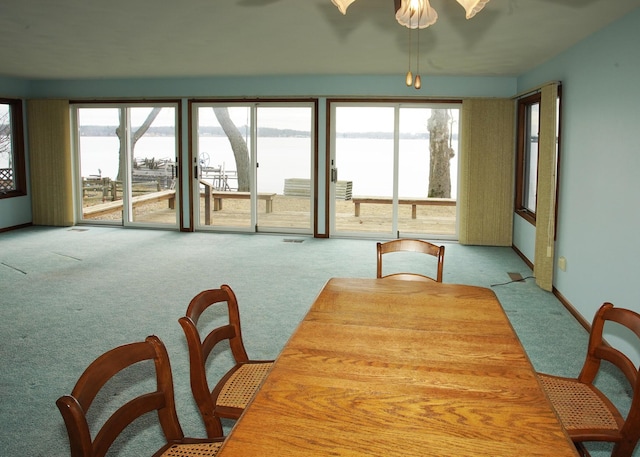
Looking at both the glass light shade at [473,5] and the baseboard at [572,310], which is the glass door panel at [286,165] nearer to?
the baseboard at [572,310]

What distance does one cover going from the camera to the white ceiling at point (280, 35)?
3.94 meters

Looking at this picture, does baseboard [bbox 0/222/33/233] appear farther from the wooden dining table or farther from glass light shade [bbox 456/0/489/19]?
glass light shade [bbox 456/0/489/19]

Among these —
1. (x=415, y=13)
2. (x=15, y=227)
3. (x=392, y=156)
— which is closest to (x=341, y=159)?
(x=392, y=156)

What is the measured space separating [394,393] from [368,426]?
194mm

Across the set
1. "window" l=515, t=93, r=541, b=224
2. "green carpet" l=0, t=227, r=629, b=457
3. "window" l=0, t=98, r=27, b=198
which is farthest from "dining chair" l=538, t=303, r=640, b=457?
"window" l=0, t=98, r=27, b=198

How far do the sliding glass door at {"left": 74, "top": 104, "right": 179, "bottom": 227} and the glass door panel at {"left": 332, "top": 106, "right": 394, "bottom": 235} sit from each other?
247 centimetres

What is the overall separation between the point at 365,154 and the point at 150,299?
4.21 meters

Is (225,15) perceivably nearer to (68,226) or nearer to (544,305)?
(544,305)

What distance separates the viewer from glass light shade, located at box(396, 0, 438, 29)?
7.14 feet

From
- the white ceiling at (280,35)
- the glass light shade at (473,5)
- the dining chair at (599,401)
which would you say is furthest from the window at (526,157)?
the glass light shade at (473,5)

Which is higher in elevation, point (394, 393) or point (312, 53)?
point (312, 53)

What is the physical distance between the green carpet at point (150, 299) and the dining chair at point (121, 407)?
3.02 feet

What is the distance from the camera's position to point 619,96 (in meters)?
3.88

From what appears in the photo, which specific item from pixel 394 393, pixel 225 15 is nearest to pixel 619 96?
pixel 225 15
